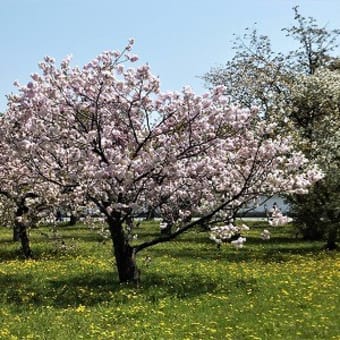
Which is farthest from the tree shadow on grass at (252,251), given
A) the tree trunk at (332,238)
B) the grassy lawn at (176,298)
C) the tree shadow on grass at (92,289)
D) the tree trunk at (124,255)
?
the tree trunk at (124,255)

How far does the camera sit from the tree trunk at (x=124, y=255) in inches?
707

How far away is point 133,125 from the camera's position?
57.5 ft

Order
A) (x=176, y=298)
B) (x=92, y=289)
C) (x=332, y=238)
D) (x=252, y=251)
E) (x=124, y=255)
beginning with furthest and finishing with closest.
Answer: (x=332, y=238) → (x=252, y=251) → (x=124, y=255) → (x=92, y=289) → (x=176, y=298)

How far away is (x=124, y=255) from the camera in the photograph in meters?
18.0

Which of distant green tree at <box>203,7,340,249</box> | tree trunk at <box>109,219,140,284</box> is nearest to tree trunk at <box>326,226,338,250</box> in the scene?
distant green tree at <box>203,7,340,249</box>

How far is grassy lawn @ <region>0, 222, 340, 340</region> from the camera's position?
41.0 ft

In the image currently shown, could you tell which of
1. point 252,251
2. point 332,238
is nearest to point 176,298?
point 252,251

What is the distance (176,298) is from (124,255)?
290 centimetres

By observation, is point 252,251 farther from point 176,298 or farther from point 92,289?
point 176,298

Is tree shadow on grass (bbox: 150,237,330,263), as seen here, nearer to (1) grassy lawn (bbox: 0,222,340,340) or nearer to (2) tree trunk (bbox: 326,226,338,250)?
(1) grassy lawn (bbox: 0,222,340,340)

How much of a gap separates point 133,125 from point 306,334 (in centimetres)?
813

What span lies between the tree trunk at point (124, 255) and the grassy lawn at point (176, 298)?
487mm

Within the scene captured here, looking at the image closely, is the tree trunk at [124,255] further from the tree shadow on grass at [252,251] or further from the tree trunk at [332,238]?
the tree trunk at [332,238]

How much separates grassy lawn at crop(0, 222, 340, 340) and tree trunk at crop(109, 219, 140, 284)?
19.2 inches
